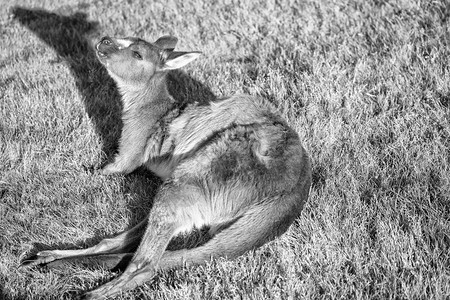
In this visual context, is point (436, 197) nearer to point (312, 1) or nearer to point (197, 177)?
point (197, 177)

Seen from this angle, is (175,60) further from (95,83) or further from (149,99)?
(95,83)

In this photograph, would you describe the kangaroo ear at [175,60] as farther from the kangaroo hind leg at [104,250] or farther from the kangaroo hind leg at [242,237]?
the kangaroo hind leg at [242,237]

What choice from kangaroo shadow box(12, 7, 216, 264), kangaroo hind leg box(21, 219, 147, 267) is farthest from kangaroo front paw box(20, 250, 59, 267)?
kangaroo shadow box(12, 7, 216, 264)

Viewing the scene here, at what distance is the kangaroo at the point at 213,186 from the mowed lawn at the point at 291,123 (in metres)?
0.15

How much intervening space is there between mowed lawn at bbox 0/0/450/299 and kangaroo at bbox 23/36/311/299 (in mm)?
146

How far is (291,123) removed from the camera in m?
5.27

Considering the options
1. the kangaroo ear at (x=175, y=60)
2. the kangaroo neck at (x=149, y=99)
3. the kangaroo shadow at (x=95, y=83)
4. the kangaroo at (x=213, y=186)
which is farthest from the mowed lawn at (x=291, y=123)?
the kangaroo ear at (x=175, y=60)

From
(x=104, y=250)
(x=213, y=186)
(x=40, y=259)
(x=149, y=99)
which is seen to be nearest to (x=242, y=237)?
(x=213, y=186)

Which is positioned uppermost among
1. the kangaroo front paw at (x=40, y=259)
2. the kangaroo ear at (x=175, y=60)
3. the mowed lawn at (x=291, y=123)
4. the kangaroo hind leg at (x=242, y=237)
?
the kangaroo ear at (x=175, y=60)

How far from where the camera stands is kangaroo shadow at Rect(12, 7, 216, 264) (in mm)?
4785

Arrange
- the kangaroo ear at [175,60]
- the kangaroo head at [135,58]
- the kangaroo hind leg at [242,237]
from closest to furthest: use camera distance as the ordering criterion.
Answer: the kangaroo hind leg at [242,237], the kangaroo ear at [175,60], the kangaroo head at [135,58]

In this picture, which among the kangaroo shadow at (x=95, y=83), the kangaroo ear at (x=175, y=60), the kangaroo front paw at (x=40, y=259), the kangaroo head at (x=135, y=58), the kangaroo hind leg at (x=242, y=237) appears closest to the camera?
the kangaroo hind leg at (x=242, y=237)

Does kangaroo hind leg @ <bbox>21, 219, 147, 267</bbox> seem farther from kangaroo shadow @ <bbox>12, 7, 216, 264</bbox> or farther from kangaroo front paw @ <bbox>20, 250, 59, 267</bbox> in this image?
kangaroo shadow @ <bbox>12, 7, 216, 264</bbox>

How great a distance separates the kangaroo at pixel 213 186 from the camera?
3.54 metres
